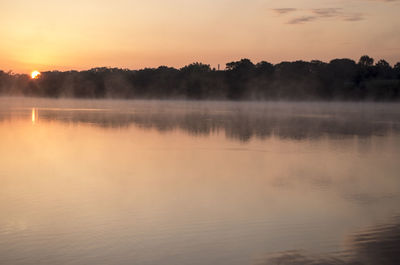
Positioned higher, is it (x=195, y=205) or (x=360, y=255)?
(x=195, y=205)


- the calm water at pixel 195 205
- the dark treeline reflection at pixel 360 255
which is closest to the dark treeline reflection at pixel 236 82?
the calm water at pixel 195 205

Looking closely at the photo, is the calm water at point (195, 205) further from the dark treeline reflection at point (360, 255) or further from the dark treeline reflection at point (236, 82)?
the dark treeline reflection at point (236, 82)

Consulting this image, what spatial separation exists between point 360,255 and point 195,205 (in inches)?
120

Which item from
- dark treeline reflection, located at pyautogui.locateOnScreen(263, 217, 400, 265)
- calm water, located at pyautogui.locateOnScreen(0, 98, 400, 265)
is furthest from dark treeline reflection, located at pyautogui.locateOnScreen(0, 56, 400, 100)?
dark treeline reflection, located at pyautogui.locateOnScreen(263, 217, 400, 265)

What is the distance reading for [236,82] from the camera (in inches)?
3802

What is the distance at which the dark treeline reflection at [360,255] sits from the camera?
588 cm

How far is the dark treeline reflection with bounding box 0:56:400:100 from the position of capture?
8819 centimetres

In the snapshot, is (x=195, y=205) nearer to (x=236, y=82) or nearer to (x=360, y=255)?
(x=360, y=255)

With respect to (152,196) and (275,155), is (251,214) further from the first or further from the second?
(275,155)

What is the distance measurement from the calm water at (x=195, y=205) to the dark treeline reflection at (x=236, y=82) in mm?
75548

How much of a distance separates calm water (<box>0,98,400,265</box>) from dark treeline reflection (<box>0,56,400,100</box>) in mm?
75548

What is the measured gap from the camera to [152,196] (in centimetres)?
904

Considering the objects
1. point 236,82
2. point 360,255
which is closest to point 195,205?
point 360,255

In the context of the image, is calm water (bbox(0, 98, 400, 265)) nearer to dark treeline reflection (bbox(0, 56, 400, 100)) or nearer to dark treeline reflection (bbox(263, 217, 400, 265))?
dark treeline reflection (bbox(263, 217, 400, 265))
